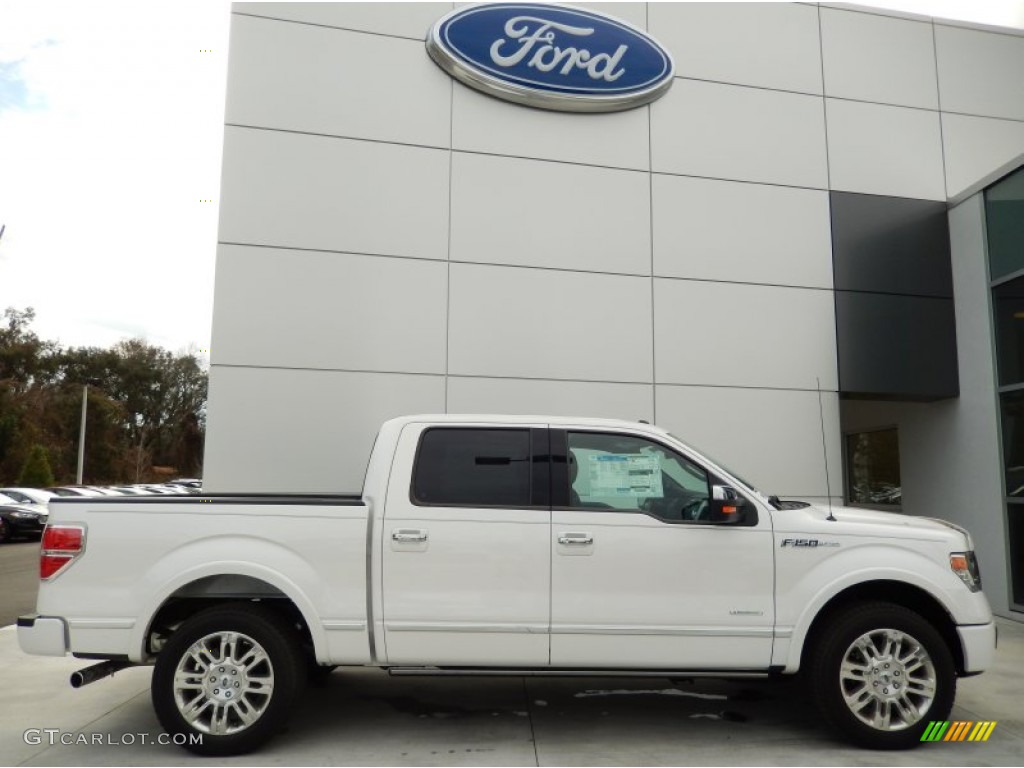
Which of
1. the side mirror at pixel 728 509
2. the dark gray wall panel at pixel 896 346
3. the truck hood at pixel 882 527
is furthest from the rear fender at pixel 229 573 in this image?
the dark gray wall panel at pixel 896 346

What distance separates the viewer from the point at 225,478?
808 centimetres

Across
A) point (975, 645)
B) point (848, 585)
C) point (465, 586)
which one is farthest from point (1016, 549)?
point (465, 586)

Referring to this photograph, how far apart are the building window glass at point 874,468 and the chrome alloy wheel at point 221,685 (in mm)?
9859

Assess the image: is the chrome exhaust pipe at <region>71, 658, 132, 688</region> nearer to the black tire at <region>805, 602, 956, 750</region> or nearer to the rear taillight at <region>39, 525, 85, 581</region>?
the rear taillight at <region>39, 525, 85, 581</region>

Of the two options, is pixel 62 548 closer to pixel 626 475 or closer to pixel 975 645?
pixel 626 475

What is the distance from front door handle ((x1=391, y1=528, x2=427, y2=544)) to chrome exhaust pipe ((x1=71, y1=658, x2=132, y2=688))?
5.69 ft

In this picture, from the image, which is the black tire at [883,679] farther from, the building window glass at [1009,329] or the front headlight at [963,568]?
the building window glass at [1009,329]

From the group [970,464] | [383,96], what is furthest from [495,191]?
[970,464]

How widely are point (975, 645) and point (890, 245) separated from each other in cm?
656

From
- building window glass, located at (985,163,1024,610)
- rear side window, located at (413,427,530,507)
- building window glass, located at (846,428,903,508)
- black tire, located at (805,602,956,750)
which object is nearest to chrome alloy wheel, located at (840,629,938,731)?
black tire, located at (805,602,956,750)

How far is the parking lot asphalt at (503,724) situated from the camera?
4508mm

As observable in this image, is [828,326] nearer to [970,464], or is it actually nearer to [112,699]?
[970,464]

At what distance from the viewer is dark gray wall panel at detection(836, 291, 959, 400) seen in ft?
31.4

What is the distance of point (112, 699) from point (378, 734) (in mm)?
2254
